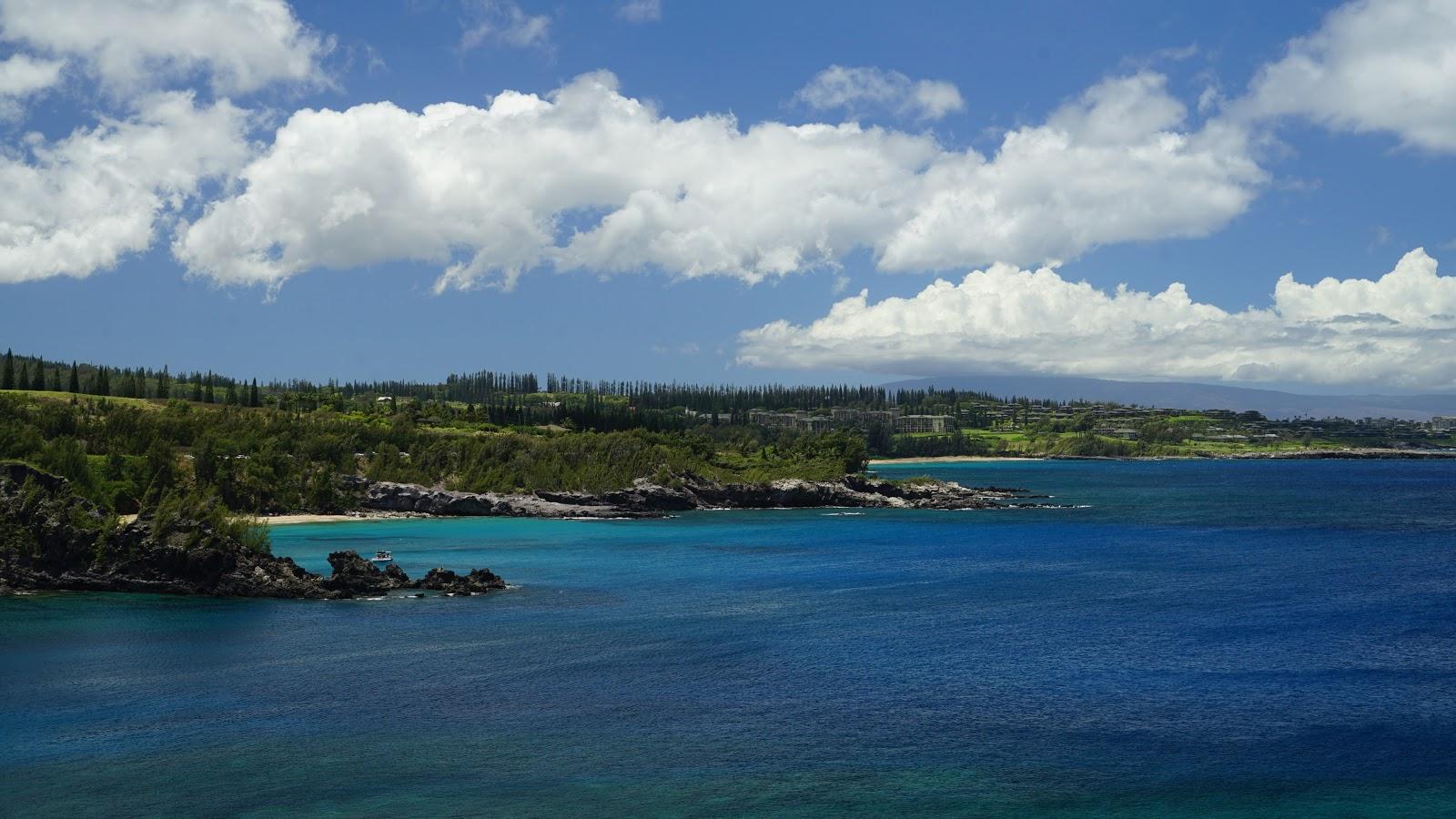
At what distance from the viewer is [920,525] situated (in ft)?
384

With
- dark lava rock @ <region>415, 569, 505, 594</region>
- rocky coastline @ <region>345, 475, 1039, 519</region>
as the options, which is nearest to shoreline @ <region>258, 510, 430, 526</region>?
rocky coastline @ <region>345, 475, 1039, 519</region>

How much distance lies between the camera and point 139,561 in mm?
64062

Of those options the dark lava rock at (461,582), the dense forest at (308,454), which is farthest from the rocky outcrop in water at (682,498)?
the dark lava rock at (461,582)

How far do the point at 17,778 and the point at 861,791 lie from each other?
77.1ft

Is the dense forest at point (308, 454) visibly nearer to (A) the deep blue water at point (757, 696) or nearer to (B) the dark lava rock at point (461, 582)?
(B) the dark lava rock at point (461, 582)

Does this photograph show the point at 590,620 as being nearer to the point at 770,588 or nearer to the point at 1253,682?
the point at 770,588

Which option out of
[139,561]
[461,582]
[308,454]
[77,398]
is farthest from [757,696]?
[77,398]

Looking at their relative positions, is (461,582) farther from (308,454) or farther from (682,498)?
(682,498)

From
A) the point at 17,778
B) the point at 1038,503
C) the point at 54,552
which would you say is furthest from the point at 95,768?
the point at 1038,503

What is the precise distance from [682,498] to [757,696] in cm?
9692

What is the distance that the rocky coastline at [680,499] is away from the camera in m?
124

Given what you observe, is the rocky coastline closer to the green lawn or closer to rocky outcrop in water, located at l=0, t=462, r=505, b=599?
the green lawn

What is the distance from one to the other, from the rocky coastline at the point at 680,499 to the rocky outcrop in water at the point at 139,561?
58.1 metres

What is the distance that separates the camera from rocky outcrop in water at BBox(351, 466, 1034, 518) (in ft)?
407
